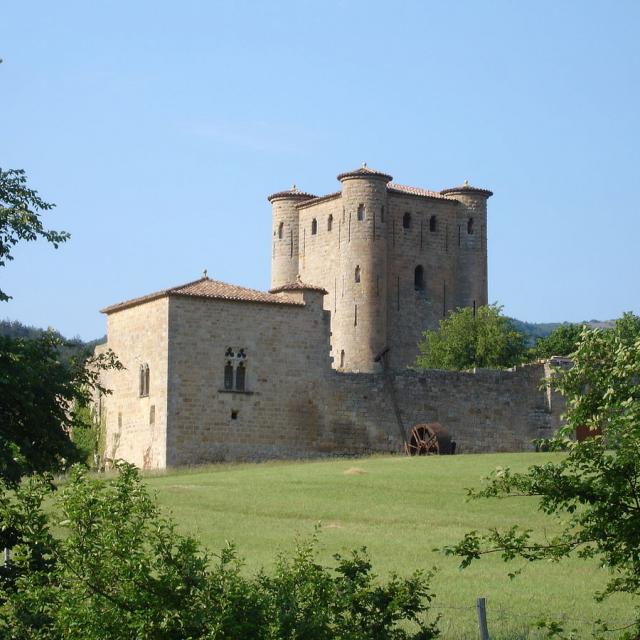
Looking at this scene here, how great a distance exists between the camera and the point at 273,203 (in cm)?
6850

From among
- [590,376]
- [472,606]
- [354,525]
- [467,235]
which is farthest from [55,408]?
[467,235]

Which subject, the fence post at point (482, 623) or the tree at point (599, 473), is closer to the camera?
the tree at point (599, 473)

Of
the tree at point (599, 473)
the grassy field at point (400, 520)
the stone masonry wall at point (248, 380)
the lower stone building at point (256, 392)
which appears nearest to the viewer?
the tree at point (599, 473)

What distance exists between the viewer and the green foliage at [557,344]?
222 ft

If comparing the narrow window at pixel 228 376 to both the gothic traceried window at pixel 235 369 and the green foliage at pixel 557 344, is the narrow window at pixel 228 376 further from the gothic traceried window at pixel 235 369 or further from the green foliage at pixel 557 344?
the green foliage at pixel 557 344

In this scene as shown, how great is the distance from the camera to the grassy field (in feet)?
70.3

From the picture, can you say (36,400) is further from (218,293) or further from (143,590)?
(218,293)

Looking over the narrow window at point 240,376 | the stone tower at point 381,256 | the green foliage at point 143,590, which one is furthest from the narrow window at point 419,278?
the green foliage at point 143,590

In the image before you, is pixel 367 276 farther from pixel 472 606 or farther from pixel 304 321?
pixel 472 606

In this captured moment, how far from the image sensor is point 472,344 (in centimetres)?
6250

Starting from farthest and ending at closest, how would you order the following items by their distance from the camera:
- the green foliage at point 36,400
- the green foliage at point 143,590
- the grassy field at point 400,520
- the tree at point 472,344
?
1. the tree at point 472,344
2. the grassy field at point 400,520
3. the green foliage at point 36,400
4. the green foliage at point 143,590

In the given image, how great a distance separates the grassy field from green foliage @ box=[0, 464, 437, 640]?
5.41 feet

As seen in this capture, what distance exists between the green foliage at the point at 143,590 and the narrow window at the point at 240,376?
3066 centimetres

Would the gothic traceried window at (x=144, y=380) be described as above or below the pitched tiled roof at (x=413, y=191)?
below
